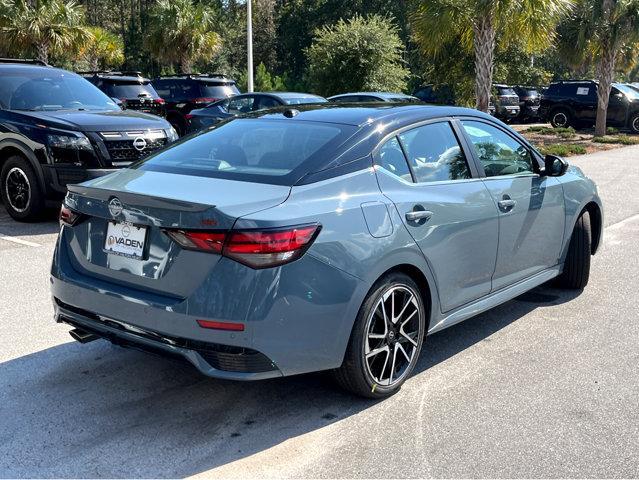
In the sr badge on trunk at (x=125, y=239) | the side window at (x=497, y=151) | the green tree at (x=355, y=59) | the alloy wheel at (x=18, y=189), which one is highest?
the green tree at (x=355, y=59)

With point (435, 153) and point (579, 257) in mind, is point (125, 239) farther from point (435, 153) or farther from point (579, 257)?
point (579, 257)

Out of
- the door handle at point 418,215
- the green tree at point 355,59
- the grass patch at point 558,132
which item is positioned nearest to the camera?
the door handle at point 418,215

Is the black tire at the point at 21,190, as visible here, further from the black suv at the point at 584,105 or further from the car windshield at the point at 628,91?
the car windshield at the point at 628,91

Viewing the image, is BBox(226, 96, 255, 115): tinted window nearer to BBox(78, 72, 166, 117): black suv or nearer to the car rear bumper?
BBox(78, 72, 166, 117): black suv

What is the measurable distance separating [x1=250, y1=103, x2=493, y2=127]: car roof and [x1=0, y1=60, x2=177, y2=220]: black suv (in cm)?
397

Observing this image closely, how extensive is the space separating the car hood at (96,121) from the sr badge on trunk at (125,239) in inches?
194

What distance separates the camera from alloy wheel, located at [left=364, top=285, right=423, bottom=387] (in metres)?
3.85

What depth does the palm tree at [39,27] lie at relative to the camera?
26.6 metres

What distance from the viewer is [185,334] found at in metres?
3.41

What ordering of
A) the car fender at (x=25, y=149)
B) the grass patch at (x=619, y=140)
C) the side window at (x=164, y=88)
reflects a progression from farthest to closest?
the grass patch at (x=619, y=140), the side window at (x=164, y=88), the car fender at (x=25, y=149)

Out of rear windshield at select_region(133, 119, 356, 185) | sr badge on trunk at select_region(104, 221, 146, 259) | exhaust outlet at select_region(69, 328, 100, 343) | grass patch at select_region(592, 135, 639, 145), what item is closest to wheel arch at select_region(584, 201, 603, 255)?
rear windshield at select_region(133, 119, 356, 185)

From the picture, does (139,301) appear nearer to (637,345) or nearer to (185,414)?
(185,414)

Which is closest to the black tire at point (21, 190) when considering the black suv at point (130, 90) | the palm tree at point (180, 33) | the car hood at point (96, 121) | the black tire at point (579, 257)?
the car hood at point (96, 121)

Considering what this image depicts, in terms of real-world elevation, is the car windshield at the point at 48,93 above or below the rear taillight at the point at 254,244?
above
